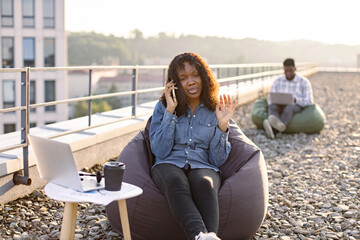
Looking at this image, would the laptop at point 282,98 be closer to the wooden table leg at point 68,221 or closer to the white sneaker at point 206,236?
the white sneaker at point 206,236

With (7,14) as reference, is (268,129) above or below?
below

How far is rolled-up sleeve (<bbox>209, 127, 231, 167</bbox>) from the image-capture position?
11.9ft

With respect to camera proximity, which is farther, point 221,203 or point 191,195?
point 221,203

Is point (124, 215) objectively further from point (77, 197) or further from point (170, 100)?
point (170, 100)

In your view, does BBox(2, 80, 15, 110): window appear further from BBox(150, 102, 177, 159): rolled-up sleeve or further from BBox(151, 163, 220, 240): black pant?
BBox(151, 163, 220, 240): black pant

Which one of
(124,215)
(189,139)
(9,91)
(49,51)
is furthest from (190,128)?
(49,51)

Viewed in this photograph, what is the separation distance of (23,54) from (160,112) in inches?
1470

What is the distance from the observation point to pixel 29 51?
39.2m

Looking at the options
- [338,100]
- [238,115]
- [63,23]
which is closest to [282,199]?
[238,115]

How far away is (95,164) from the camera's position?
553 centimetres

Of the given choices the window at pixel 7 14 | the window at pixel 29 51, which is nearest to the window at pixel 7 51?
the window at pixel 7 14

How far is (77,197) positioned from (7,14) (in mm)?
38515

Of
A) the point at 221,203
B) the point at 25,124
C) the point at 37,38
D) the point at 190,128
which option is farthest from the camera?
the point at 37,38

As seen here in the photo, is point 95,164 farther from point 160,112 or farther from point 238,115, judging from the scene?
point 238,115
